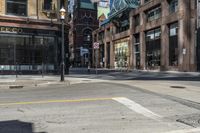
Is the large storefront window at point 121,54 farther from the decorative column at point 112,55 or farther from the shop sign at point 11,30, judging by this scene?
the shop sign at point 11,30

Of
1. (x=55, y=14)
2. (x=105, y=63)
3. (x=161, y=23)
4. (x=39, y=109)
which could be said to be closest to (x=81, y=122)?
(x=39, y=109)

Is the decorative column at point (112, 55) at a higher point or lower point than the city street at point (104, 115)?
higher

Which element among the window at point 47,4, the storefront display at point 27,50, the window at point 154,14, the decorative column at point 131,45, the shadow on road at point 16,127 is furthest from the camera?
the decorative column at point 131,45

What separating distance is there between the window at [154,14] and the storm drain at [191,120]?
46865 mm

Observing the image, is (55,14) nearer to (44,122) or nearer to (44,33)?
(44,33)

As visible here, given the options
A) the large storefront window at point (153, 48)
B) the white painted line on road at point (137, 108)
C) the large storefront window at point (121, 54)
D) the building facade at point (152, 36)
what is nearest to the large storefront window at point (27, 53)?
the white painted line on road at point (137, 108)

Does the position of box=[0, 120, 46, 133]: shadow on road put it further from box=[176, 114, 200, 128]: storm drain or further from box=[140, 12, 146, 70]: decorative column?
box=[140, 12, 146, 70]: decorative column

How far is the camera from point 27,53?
99.2ft

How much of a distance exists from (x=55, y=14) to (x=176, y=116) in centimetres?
2447

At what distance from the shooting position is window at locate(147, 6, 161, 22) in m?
54.8

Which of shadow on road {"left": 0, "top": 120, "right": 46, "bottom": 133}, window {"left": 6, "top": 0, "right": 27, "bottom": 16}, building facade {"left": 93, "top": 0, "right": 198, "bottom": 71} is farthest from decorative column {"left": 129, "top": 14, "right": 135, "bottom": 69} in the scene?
shadow on road {"left": 0, "top": 120, "right": 46, "bottom": 133}

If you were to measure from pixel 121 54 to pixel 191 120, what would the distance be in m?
64.3

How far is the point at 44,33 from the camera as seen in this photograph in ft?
102

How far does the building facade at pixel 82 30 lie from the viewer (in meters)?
110
